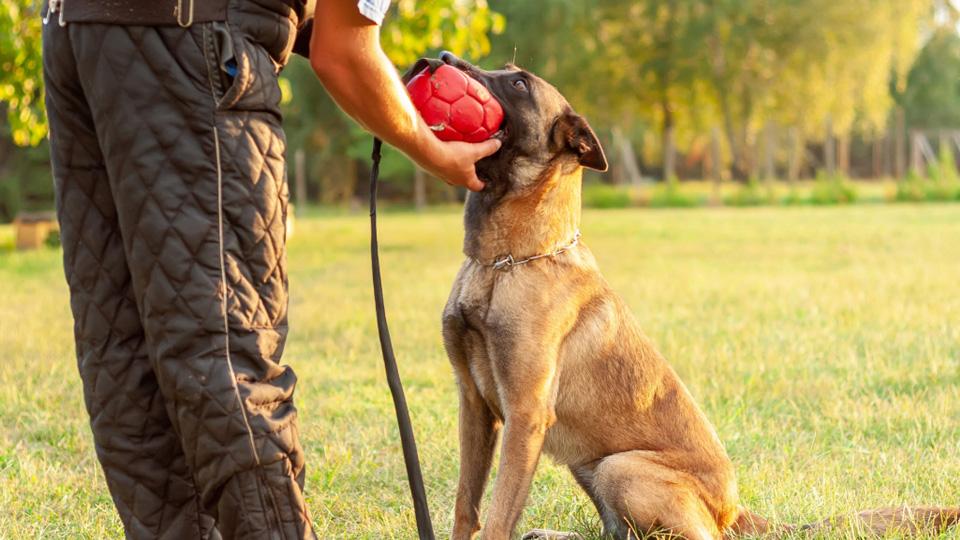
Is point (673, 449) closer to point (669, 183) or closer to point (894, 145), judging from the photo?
point (669, 183)

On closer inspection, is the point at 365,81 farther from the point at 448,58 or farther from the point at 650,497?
the point at 650,497

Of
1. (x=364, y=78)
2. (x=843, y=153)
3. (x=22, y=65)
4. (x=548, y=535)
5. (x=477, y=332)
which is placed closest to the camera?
(x=364, y=78)

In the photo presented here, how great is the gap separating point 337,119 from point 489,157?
102 feet

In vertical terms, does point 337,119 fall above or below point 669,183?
above

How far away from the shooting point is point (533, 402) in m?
2.91

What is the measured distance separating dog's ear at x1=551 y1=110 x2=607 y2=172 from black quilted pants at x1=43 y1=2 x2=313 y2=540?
1.07 m

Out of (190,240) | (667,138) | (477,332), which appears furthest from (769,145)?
(190,240)

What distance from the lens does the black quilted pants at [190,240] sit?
83.0 inches

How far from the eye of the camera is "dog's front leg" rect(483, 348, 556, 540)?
2.87m

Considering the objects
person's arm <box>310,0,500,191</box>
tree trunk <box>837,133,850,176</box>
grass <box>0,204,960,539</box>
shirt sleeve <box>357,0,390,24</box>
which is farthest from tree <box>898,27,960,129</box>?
shirt sleeve <box>357,0,390,24</box>

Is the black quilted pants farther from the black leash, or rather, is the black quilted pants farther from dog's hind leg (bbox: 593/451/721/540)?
dog's hind leg (bbox: 593/451/721/540)

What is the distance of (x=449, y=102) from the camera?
268 cm

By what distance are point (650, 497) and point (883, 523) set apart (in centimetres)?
73

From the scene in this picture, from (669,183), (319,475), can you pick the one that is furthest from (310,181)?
(319,475)
